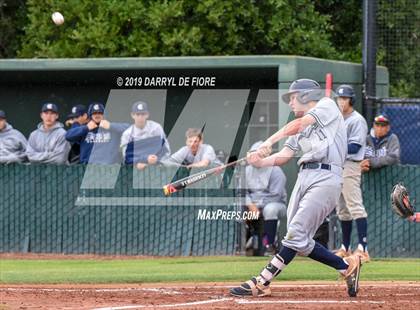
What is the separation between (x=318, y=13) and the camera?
18.8 m

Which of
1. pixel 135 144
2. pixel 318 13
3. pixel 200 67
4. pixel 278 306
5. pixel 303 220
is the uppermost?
pixel 318 13

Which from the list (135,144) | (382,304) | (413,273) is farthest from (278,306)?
(135,144)

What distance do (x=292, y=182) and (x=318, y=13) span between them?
5.44m

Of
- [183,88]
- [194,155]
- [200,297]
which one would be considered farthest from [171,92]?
[200,297]

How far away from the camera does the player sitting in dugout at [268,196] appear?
13.8 metres

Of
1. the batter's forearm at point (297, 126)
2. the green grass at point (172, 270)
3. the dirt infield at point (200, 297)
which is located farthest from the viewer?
the green grass at point (172, 270)

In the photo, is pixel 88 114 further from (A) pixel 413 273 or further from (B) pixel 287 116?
(A) pixel 413 273

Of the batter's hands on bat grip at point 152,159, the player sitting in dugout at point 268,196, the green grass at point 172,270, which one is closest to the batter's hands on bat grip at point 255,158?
the green grass at point 172,270

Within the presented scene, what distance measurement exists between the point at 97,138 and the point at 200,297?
613 cm

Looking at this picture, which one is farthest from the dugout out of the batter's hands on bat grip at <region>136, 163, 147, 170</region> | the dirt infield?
the dirt infield

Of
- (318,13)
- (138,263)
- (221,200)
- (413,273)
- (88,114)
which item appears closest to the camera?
(413,273)

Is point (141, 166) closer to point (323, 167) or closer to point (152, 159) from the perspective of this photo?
point (152, 159)

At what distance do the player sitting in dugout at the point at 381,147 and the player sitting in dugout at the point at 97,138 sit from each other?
11.3ft

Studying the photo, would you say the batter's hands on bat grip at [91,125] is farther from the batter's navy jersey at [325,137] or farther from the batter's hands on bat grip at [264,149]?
the batter's navy jersey at [325,137]
